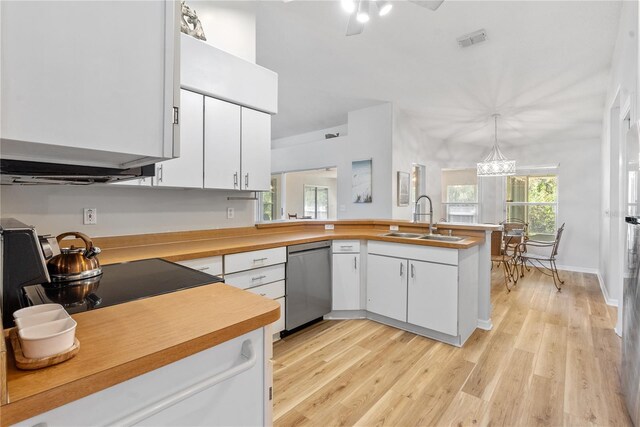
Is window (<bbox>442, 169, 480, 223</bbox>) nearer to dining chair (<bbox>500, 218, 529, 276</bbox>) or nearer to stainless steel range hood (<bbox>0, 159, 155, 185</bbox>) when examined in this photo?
dining chair (<bbox>500, 218, 529, 276</bbox>)

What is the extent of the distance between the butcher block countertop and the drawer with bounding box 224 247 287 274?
43 millimetres

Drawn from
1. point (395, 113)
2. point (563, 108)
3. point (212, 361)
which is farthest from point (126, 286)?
point (563, 108)

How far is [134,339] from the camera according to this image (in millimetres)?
698

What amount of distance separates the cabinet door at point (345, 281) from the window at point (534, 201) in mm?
4742

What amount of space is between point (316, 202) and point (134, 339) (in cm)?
927

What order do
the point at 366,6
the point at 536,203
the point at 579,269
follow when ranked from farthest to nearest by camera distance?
1. the point at 536,203
2. the point at 579,269
3. the point at 366,6

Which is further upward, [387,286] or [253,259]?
[253,259]

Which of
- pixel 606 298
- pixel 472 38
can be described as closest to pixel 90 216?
pixel 472 38

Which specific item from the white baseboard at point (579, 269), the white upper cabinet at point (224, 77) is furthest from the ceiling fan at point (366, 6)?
the white baseboard at point (579, 269)

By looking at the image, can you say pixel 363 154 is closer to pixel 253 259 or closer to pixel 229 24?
pixel 229 24

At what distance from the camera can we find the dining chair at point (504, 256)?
4352 millimetres

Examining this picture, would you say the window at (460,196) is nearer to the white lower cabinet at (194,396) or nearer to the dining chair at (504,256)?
the dining chair at (504,256)

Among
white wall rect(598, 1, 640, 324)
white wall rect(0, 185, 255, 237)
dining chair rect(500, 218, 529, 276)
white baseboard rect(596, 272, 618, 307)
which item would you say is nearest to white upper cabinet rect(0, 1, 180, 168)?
white wall rect(0, 185, 255, 237)

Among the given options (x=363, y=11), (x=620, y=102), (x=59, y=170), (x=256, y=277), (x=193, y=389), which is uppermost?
(x=363, y=11)
